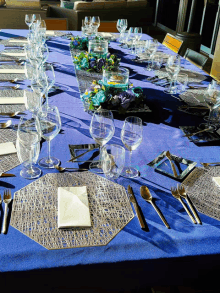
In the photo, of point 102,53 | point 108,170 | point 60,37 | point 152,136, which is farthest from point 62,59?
point 108,170

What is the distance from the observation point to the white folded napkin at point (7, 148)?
1.20m

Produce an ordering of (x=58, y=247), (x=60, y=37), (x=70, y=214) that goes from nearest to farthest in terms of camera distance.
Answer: (x=58, y=247), (x=70, y=214), (x=60, y=37)

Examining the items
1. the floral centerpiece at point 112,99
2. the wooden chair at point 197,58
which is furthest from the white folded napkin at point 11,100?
the wooden chair at point 197,58

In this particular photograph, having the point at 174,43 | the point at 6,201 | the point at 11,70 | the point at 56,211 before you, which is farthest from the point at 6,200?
the point at 174,43

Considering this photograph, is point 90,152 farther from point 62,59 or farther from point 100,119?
point 62,59

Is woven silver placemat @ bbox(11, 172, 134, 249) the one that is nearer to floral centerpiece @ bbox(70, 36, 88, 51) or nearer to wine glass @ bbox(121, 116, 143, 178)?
wine glass @ bbox(121, 116, 143, 178)

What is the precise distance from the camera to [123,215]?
0.94 metres

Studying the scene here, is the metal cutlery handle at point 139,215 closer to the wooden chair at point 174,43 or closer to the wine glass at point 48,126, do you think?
the wine glass at point 48,126

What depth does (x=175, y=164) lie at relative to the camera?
4.03ft

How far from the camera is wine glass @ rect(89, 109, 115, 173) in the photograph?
117 cm

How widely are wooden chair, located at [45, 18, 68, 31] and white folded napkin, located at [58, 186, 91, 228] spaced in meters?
3.51

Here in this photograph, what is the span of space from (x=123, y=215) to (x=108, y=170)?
201 millimetres

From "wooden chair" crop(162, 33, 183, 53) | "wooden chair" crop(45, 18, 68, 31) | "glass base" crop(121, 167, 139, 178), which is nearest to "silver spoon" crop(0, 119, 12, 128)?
"glass base" crop(121, 167, 139, 178)

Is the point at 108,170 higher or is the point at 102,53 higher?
the point at 102,53
